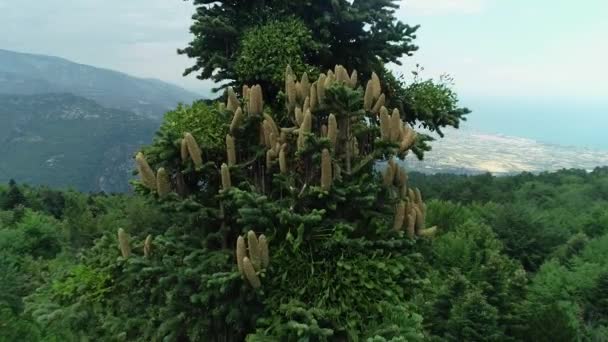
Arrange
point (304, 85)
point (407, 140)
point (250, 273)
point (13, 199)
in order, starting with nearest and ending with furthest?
point (250, 273), point (407, 140), point (304, 85), point (13, 199)

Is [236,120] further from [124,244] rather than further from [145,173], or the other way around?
[124,244]

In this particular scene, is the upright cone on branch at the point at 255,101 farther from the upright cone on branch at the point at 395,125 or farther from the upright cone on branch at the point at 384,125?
the upright cone on branch at the point at 395,125

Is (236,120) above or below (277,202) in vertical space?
above

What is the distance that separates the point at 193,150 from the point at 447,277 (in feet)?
77.6

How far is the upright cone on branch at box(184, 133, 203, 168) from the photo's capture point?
7.59 metres

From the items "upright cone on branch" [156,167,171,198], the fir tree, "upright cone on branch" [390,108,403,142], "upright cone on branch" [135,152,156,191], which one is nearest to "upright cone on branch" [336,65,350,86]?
"upright cone on branch" [390,108,403,142]

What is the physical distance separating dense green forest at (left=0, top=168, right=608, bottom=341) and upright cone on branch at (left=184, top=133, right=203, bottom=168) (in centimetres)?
87

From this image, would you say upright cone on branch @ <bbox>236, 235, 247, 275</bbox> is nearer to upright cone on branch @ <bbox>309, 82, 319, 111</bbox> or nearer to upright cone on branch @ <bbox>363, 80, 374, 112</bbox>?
upright cone on branch @ <bbox>309, 82, 319, 111</bbox>

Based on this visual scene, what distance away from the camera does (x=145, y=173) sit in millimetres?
7711

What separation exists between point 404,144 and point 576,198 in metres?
69.0

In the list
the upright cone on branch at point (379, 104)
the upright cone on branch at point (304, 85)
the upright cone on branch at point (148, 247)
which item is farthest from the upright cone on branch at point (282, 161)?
the upright cone on branch at point (148, 247)

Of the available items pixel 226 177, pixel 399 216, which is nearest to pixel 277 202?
pixel 226 177

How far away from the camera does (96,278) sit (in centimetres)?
870

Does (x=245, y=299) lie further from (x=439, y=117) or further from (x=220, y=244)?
(x=439, y=117)
